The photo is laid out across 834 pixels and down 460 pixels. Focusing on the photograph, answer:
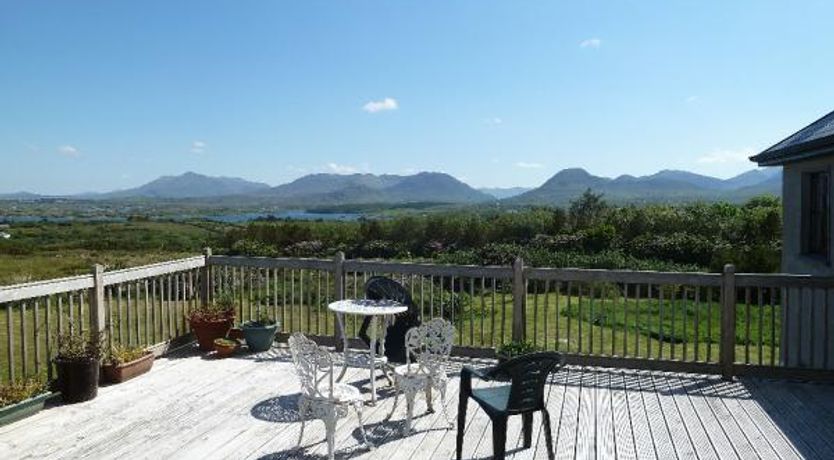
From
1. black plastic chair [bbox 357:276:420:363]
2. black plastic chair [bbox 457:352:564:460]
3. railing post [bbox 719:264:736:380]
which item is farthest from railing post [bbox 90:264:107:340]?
railing post [bbox 719:264:736:380]

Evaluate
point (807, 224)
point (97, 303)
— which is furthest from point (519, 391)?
point (807, 224)

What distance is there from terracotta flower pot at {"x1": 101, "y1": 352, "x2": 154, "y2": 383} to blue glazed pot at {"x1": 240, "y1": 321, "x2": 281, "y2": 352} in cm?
115

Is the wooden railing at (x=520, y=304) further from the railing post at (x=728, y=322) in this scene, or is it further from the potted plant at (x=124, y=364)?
the potted plant at (x=124, y=364)

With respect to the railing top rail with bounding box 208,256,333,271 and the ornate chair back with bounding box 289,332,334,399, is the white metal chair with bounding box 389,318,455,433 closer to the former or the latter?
the ornate chair back with bounding box 289,332,334,399

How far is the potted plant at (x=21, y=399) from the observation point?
4.57m

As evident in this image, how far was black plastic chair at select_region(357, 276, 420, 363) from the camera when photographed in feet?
18.8

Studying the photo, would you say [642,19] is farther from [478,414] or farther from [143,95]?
[143,95]

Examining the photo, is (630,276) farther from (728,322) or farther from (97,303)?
(97,303)

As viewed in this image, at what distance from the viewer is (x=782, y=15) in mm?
9516

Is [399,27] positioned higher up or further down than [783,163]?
higher up

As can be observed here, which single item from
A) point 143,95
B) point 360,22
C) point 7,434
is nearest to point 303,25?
point 360,22

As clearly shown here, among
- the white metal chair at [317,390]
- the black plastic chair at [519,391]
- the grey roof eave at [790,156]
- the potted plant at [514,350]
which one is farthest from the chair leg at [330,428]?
the grey roof eave at [790,156]

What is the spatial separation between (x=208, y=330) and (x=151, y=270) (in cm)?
90

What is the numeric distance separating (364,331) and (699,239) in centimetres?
1351
